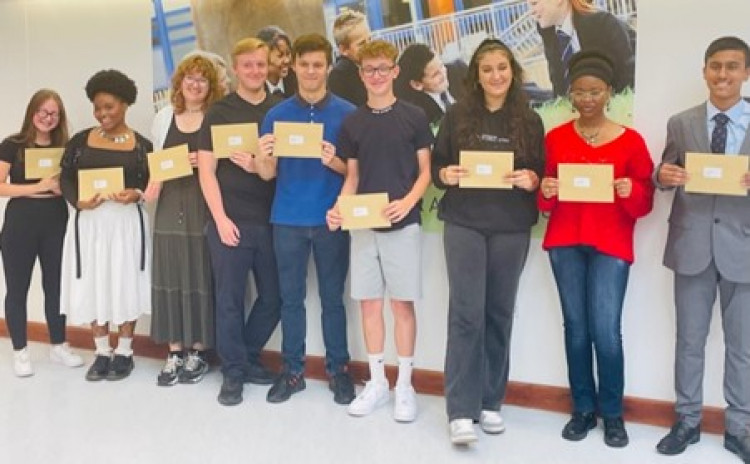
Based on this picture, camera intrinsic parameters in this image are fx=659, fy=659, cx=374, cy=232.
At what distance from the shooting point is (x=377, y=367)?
10.0ft

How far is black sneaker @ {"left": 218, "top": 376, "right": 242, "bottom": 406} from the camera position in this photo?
3.09 meters

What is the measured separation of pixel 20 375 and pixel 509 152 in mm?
2807

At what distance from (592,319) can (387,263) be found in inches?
34.4

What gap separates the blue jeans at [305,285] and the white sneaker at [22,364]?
1.46m

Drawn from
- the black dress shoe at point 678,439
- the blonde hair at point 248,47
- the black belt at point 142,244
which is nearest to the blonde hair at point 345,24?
the blonde hair at point 248,47

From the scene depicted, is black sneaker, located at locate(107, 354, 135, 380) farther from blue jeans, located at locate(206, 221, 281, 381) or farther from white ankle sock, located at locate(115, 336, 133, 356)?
blue jeans, located at locate(206, 221, 281, 381)

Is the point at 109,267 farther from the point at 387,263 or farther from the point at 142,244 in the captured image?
the point at 387,263

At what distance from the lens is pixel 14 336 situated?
11.6 feet

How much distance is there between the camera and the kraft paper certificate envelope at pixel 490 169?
8.36 feet

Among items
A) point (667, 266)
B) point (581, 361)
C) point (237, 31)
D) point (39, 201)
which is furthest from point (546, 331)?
point (39, 201)

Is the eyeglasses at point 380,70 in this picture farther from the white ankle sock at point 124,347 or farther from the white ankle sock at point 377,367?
the white ankle sock at point 124,347

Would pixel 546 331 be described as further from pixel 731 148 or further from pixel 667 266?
pixel 731 148

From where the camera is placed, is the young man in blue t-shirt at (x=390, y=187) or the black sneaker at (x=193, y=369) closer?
the young man in blue t-shirt at (x=390, y=187)

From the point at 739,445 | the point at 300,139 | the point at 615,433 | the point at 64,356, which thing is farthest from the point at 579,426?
the point at 64,356
